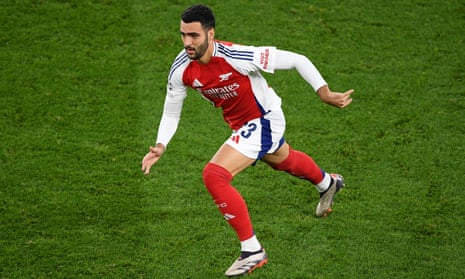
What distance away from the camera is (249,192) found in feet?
25.5

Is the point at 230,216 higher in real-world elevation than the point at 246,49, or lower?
lower

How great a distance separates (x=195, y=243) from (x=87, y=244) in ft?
3.14

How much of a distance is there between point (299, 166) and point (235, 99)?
93cm

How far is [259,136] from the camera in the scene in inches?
250

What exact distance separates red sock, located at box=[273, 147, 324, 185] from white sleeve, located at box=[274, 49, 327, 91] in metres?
0.92

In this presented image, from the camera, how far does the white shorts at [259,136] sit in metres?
6.27

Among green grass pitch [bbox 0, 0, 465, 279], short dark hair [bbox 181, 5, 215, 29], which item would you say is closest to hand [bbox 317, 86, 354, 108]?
short dark hair [bbox 181, 5, 215, 29]

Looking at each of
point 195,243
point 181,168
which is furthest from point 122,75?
point 195,243

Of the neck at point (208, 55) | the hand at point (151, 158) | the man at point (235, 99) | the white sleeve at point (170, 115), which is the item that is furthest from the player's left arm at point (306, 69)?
the hand at point (151, 158)

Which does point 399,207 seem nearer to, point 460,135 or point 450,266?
point 450,266

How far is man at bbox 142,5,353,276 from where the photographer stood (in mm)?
6004

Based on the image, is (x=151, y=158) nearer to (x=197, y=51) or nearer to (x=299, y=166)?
(x=197, y=51)

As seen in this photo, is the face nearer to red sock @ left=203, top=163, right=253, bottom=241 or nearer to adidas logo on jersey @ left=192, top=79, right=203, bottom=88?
adidas logo on jersey @ left=192, top=79, right=203, bottom=88

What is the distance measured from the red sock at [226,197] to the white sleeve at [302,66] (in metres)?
0.94
